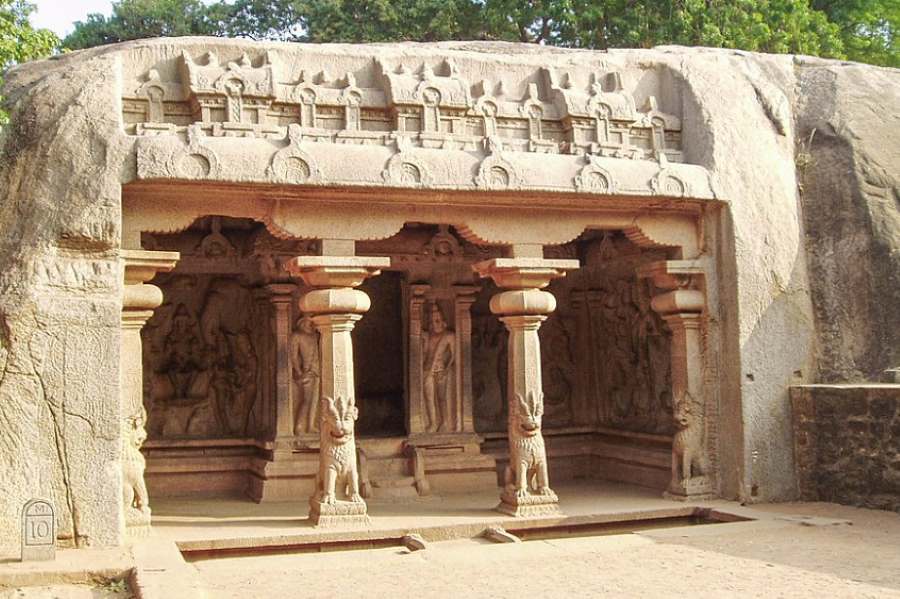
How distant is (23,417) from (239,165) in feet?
8.35

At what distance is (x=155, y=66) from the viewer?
8.53 m

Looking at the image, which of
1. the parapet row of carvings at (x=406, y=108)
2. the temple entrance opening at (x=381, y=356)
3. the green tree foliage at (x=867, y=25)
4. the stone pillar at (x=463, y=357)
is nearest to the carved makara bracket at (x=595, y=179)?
the parapet row of carvings at (x=406, y=108)

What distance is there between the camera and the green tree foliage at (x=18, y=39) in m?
6.29

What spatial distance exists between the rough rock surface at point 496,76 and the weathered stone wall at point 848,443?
192 millimetres

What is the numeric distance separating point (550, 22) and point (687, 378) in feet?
44.6

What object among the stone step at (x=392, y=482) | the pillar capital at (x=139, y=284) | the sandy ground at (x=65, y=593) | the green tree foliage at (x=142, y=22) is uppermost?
the green tree foliage at (x=142, y=22)

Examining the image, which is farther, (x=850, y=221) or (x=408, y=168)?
(x=850, y=221)

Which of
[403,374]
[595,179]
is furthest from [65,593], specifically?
[403,374]

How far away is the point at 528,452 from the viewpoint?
879 centimetres

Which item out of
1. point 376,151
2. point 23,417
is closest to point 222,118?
point 376,151

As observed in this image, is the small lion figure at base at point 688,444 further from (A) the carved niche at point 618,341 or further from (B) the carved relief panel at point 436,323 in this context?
(B) the carved relief panel at point 436,323

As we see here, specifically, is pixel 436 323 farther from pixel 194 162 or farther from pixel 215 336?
pixel 194 162

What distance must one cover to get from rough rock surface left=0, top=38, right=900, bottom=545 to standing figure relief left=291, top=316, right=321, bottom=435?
3.14 metres

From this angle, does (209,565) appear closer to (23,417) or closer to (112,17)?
(23,417)
